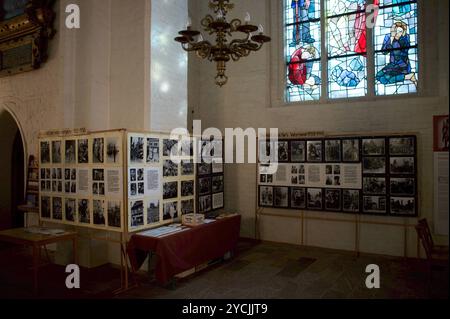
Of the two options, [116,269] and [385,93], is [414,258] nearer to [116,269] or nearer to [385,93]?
[385,93]

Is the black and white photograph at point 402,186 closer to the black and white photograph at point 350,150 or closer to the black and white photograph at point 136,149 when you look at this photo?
the black and white photograph at point 350,150

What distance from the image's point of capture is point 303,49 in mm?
7430

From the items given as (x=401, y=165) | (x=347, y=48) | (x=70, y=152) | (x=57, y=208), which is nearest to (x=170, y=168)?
(x=70, y=152)

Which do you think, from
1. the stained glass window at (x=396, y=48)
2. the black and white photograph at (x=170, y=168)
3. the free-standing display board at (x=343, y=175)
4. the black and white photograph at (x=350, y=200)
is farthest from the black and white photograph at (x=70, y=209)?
the stained glass window at (x=396, y=48)

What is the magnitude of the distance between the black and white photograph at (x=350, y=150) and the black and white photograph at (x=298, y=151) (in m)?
0.72

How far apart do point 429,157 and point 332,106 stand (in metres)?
1.87

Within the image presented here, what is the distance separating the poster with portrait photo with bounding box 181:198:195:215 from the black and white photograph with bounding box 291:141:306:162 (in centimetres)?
219

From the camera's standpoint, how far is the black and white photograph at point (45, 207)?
18.3 ft

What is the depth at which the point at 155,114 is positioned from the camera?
5.64 meters

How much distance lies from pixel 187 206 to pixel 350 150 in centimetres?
300

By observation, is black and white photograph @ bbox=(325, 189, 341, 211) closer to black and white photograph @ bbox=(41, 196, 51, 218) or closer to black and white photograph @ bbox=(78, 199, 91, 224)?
black and white photograph @ bbox=(78, 199, 91, 224)

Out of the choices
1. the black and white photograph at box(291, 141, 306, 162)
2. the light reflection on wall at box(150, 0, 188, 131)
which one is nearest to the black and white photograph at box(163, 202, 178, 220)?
the light reflection on wall at box(150, 0, 188, 131)

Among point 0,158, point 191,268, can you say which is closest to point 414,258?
point 191,268

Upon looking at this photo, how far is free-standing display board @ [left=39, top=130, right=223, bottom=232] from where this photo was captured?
15.2 ft
